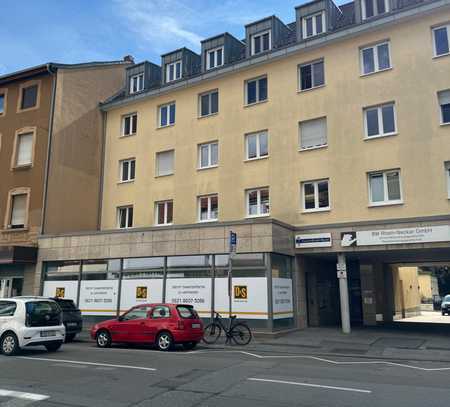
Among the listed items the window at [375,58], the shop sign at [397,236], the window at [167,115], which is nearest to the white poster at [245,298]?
A: the shop sign at [397,236]

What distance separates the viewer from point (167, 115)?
25.1 meters

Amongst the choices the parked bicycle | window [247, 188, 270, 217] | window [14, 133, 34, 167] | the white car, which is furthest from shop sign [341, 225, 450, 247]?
window [14, 133, 34, 167]

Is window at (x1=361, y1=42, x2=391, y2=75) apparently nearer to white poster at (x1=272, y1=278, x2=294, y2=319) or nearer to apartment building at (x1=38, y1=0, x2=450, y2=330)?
apartment building at (x1=38, y1=0, x2=450, y2=330)

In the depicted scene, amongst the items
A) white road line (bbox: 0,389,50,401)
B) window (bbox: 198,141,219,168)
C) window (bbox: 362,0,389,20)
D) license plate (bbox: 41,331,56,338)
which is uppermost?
window (bbox: 362,0,389,20)

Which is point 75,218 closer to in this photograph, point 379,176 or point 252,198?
point 252,198

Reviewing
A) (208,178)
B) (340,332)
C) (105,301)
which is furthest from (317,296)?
(105,301)

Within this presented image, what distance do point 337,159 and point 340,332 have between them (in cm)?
714

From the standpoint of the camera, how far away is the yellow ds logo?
58.2 ft

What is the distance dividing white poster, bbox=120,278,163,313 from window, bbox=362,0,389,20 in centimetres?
1468

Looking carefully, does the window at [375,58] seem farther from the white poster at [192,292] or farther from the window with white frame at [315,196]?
the white poster at [192,292]

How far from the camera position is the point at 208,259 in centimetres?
1895

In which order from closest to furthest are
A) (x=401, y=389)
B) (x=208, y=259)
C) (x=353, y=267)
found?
(x=401, y=389) → (x=208, y=259) → (x=353, y=267)

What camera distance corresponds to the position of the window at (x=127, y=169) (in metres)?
25.7

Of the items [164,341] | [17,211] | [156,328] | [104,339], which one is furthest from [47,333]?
[17,211]
